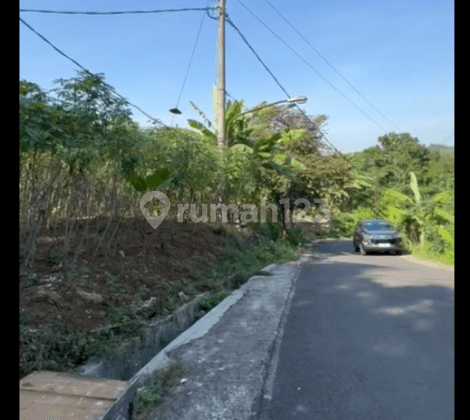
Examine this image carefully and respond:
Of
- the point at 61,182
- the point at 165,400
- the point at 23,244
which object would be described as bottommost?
the point at 165,400

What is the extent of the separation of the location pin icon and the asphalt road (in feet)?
13.9

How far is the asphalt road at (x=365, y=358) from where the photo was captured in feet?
11.0

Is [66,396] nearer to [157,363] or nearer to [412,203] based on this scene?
[157,363]

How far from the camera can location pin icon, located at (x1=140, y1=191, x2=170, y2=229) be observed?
9.50m

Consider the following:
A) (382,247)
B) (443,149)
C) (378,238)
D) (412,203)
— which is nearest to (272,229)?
(378,238)

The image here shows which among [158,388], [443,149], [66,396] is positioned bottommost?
[158,388]

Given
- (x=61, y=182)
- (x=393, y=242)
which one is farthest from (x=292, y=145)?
(x=61, y=182)

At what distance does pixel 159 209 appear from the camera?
10.5m

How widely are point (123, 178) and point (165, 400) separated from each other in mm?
5727

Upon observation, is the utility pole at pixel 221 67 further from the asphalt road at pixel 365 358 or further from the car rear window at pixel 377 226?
the asphalt road at pixel 365 358

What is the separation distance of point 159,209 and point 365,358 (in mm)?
7233

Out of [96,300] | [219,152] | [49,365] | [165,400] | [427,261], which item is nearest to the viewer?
[165,400]
